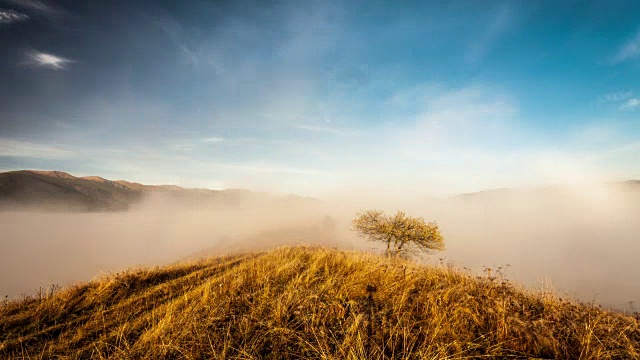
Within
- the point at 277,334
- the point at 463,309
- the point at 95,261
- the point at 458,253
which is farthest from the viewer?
the point at 458,253

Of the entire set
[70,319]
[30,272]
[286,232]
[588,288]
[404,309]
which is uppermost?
[404,309]

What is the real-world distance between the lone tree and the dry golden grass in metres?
27.7

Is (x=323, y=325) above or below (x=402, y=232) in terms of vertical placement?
above

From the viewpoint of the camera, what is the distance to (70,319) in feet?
17.0

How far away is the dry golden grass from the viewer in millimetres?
3041

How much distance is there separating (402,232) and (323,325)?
3376 cm

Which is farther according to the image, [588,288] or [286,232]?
[588,288]

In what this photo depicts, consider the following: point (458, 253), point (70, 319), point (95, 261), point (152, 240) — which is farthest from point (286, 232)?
point (458, 253)

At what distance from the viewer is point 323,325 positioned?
11.0 feet

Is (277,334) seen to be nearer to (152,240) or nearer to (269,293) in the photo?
(269,293)

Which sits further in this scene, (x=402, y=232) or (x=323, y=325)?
(x=402, y=232)

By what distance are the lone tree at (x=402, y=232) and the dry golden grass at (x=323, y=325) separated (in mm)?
27661

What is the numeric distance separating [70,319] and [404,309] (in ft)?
20.9

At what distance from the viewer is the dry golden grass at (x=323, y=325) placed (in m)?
3.04
